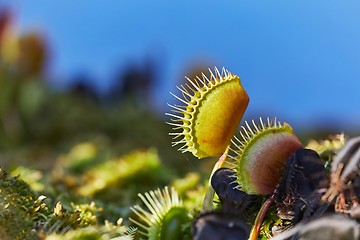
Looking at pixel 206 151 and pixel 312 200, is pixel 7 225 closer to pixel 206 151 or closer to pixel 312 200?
pixel 206 151

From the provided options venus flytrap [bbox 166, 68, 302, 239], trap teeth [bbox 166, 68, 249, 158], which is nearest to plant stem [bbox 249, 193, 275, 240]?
venus flytrap [bbox 166, 68, 302, 239]

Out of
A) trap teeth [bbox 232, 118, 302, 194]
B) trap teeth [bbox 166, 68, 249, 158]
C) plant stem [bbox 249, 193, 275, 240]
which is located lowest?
plant stem [bbox 249, 193, 275, 240]

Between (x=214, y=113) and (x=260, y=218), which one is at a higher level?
(x=214, y=113)

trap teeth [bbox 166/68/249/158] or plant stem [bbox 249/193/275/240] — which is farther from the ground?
trap teeth [bbox 166/68/249/158]

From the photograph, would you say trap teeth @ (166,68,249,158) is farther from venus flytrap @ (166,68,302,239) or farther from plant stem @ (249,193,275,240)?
plant stem @ (249,193,275,240)

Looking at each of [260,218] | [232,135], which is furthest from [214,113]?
[260,218]

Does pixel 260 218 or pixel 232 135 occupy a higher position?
pixel 232 135

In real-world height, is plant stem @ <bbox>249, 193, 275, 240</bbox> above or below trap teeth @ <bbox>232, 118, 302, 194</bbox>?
below

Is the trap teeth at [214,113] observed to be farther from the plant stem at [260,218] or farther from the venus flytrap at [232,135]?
Answer: the plant stem at [260,218]

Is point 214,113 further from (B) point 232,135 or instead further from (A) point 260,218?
(A) point 260,218
